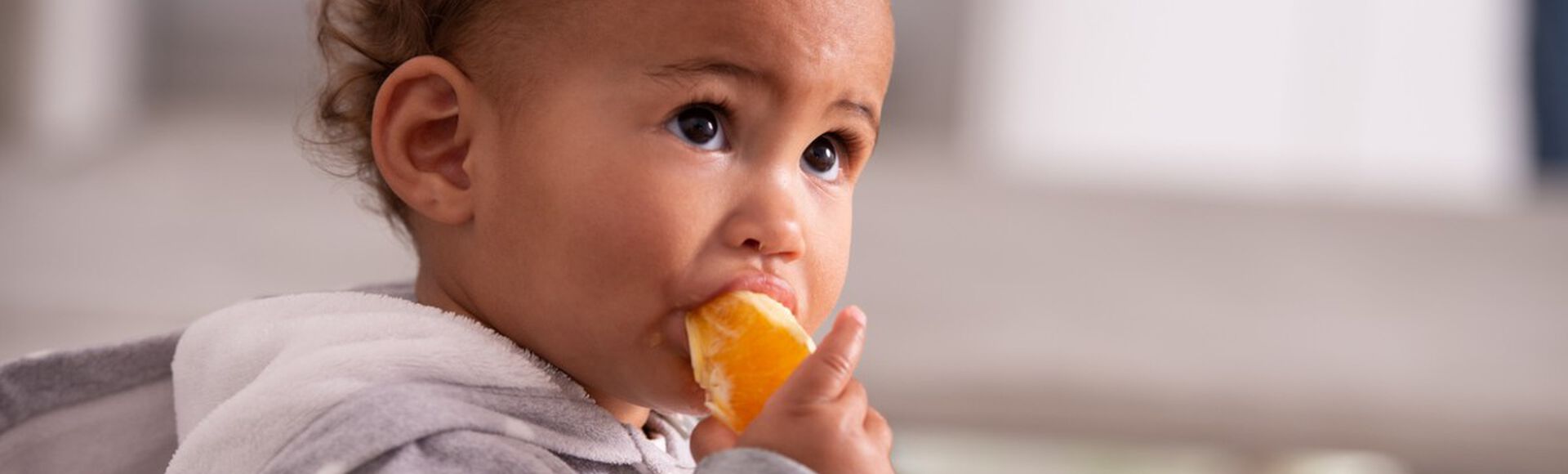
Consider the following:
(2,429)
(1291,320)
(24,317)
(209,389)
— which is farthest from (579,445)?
(1291,320)

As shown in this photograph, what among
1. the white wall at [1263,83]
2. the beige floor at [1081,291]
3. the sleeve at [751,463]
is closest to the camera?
the sleeve at [751,463]

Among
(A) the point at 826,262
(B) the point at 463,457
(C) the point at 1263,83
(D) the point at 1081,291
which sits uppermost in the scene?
(C) the point at 1263,83

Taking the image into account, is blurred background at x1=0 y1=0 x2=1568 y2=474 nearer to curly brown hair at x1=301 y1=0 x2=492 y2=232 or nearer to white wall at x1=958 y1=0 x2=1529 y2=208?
white wall at x1=958 y1=0 x2=1529 y2=208

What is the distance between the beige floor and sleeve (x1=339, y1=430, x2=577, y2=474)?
1097 mm

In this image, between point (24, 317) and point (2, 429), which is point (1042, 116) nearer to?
point (24, 317)

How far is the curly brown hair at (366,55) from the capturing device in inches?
27.4

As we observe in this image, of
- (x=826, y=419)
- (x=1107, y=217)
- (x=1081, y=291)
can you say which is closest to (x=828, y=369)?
(x=826, y=419)

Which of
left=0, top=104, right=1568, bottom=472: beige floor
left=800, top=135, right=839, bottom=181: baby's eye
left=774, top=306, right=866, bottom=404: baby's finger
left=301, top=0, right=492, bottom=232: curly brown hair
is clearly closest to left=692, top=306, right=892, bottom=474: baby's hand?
left=774, top=306, right=866, bottom=404: baby's finger

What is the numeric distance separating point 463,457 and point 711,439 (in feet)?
0.31

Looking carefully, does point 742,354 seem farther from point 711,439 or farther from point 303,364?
point 303,364

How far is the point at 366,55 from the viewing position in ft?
2.51

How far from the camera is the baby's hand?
57 cm

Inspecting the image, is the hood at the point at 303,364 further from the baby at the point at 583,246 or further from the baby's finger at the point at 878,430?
the baby's finger at the point at 878,430

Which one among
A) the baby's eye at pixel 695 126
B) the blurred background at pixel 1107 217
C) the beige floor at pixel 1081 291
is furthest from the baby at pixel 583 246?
the beige floor at pixel 1081 291
